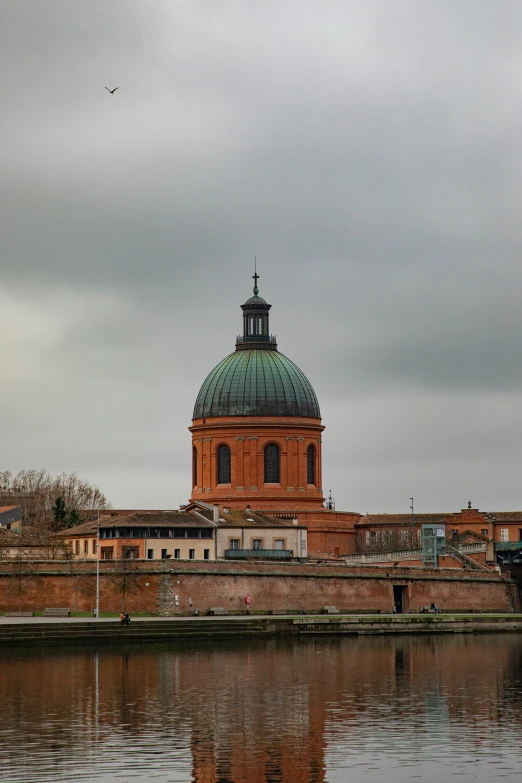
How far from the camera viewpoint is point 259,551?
90.8 m

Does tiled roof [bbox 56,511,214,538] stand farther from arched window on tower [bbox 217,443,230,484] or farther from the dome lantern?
the dome lantern

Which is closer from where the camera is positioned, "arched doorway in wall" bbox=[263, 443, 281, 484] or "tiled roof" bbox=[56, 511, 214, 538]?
"tiled roof" bbox=[56, 511, 214, 538]

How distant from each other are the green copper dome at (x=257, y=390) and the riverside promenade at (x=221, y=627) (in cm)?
2902

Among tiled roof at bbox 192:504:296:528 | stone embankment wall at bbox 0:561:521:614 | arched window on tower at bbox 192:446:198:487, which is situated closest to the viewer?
stone embankment wall at bbox 0:561:521:614

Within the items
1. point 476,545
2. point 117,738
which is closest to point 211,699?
point 117,738

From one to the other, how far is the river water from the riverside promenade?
3.82 m

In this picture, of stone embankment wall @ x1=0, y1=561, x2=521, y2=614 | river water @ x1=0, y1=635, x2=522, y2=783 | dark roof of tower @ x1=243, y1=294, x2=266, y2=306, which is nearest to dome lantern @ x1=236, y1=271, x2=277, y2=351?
dark roof of tower @ x1=243, y1=294, x2=266, y2=306

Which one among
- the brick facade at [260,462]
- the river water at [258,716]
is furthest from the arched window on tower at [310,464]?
the river water at [258,716]

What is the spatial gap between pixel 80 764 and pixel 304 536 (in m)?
64.0

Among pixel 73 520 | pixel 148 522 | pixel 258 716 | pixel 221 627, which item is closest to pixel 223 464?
pixel 73 520

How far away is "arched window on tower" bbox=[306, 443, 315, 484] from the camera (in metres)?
105

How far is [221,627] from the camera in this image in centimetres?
6756

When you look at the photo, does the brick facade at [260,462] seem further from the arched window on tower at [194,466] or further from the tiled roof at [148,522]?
the tiled roof at [148,522]

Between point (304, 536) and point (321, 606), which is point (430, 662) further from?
point (304, 536)
